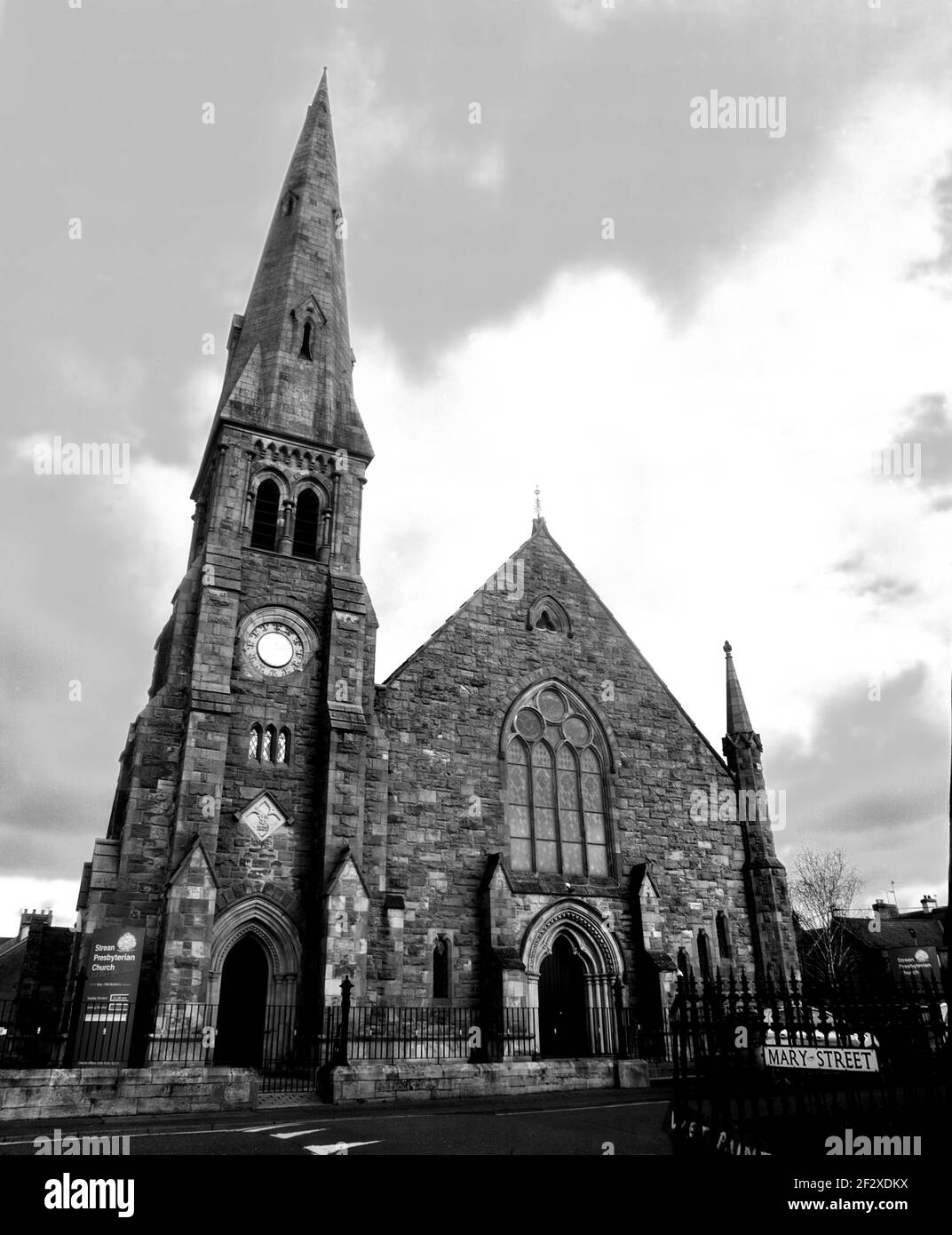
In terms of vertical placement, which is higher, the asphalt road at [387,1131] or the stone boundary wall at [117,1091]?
the stone boundary wall at [117,1091]

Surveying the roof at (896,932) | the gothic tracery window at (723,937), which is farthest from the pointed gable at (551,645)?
the roof at (896,932)

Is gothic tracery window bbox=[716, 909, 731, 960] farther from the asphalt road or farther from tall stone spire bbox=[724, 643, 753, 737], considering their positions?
the asphalt road

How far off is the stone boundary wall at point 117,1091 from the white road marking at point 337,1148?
4.56 metres

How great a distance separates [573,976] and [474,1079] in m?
6.95

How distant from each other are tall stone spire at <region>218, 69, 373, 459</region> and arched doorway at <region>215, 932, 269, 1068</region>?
13644 mm

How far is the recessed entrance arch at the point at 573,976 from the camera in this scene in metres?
20.7

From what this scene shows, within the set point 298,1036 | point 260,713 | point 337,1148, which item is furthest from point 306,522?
point 337,1148

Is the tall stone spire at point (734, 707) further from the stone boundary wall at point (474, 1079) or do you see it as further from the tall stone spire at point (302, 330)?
the tall stone spire at point (302, 330)

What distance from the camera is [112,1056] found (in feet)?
52.3

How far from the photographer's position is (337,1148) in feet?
26.6

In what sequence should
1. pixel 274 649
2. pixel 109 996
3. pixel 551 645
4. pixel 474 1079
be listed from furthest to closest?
pixel 551 645, pixel 274 649, pixel 109 996, pixel 474 1079

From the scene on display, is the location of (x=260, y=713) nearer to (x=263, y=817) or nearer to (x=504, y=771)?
(x=263, y=817)
